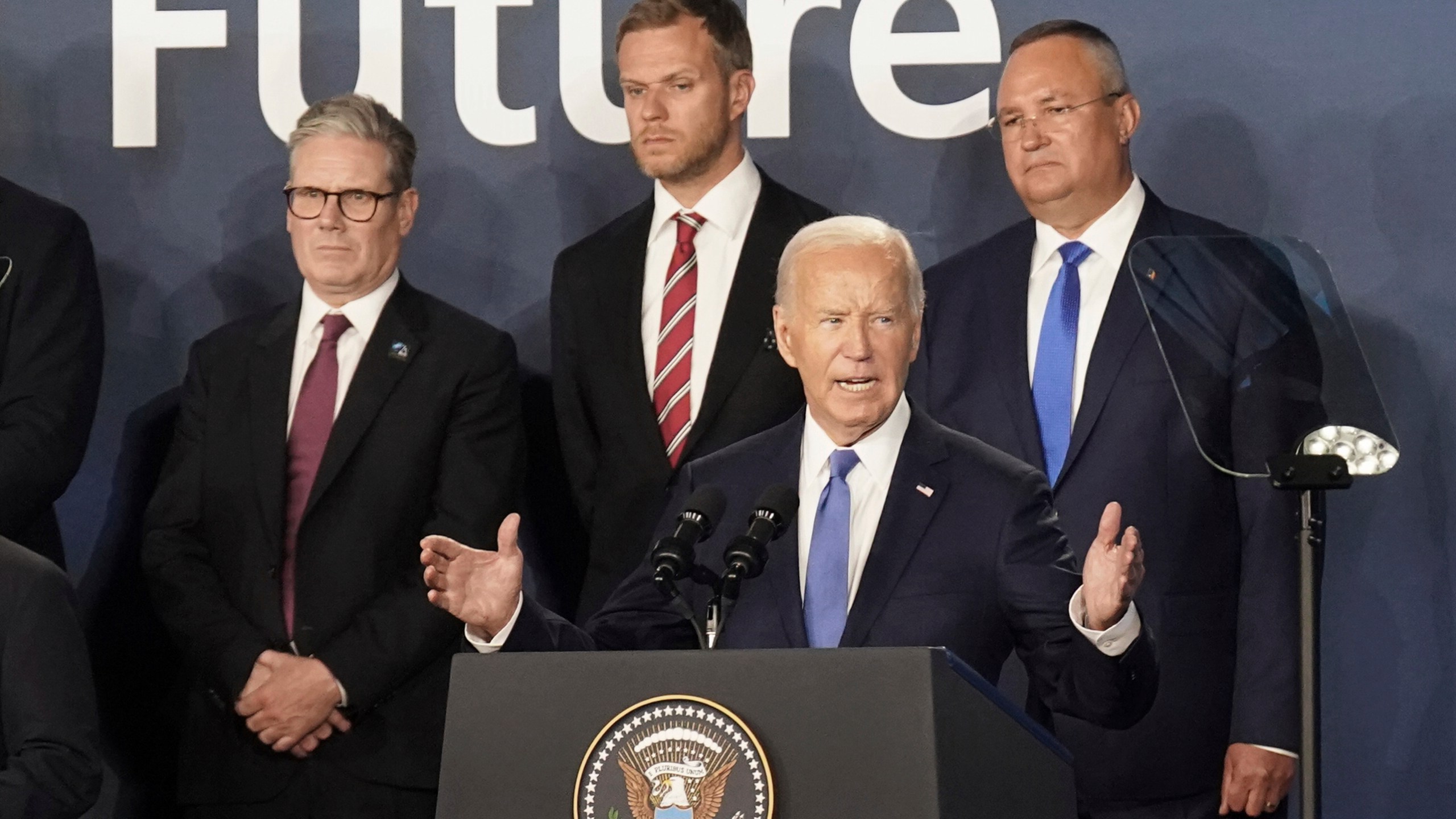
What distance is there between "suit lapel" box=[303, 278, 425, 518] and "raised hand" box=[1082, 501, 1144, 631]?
1.85m

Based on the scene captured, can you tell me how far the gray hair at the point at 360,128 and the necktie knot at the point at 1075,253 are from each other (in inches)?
52.7

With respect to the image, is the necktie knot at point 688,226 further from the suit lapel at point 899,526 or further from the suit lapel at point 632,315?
the suit lapel at point 899,526

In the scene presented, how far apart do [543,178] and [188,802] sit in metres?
1.64

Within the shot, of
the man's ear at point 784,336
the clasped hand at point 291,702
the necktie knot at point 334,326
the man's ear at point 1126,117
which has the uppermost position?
the man's ear at point 1126,117

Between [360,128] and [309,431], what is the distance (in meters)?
0.62

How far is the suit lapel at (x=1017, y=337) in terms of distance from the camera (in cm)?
387

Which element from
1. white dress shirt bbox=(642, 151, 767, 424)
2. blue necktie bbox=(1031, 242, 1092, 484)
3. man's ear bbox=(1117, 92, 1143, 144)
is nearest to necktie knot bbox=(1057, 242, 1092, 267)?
blue necktie bbox=(1031, 242, 1092, 484)

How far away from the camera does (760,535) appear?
2.56 meters

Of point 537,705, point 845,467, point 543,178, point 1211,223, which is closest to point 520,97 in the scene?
point 543,178

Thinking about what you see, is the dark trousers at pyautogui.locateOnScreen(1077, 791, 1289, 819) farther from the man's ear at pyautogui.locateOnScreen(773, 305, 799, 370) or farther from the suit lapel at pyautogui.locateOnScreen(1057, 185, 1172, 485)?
the man's ear at pyautogui.locateOnScreen(773, 305, 799, 370)

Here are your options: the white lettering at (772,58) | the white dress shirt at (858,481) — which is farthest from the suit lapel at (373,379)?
the white dress shirt at (858,481)

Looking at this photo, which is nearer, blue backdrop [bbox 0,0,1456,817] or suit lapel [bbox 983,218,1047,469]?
suit lapel [bbox 983,218,1047,469]

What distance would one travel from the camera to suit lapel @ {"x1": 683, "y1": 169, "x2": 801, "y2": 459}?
13.5 ft

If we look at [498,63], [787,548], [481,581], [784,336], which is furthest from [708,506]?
[498,63]
